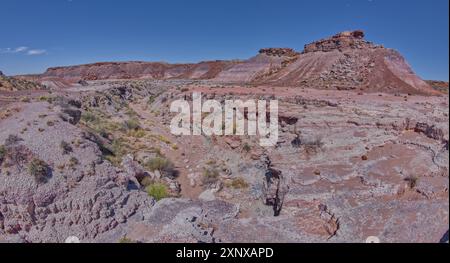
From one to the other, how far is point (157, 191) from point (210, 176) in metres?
2.70

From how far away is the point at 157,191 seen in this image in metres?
12.0

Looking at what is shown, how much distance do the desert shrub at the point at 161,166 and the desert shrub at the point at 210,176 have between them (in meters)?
1.55

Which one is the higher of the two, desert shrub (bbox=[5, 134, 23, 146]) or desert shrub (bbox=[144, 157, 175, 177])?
desert shrub (bbox=[5, 134, 23, 146])

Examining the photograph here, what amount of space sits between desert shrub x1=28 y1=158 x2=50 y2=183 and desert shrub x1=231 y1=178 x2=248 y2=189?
6.46 meters

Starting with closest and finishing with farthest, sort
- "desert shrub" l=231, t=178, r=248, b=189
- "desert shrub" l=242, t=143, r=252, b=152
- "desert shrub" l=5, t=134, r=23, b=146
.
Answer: "desert shrub" l=5, t=134, r=23, b=146 < "desert shrub" l=231, t=178, r=248, b=189 < "desert shrub" l=242, t=143, r=252, b=152

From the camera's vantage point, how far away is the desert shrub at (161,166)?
→ 14.7 m

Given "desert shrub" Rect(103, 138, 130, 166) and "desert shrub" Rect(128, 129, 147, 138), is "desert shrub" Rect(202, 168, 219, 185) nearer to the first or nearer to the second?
"desert shrub" Rect(103, 138, 130, 166)

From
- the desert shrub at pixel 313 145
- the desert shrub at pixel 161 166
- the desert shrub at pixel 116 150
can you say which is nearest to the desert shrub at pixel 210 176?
the desert shrub at pixel 161 166

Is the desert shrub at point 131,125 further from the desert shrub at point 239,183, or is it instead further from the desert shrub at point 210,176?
the desert shrub at point 239,183

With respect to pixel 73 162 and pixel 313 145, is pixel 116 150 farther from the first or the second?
pixel 313 145

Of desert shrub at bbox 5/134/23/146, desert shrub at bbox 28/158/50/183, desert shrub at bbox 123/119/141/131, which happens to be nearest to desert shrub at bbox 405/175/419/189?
desert shrub at bbox 28/158/50/183

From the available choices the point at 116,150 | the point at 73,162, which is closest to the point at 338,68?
the point at 116,150

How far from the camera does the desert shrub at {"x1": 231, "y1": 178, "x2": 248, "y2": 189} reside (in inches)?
528
